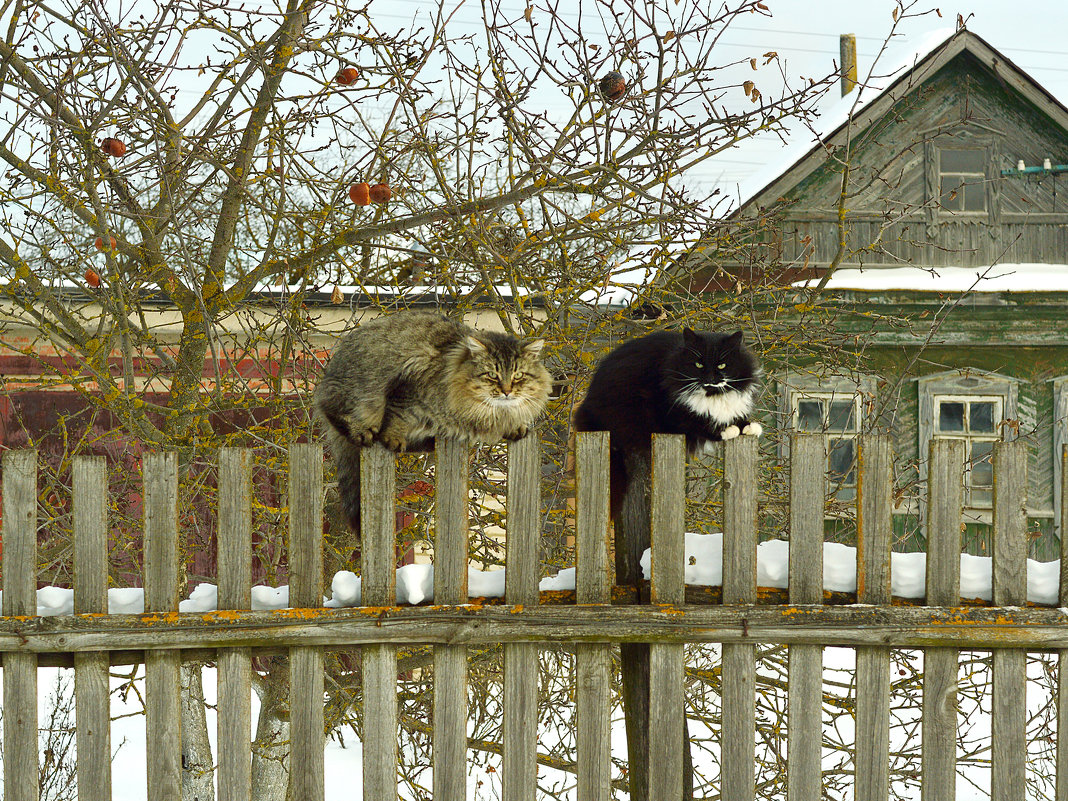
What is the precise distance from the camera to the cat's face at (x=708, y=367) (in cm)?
285

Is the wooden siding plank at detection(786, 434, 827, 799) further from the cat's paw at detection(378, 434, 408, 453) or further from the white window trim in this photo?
the white window trim

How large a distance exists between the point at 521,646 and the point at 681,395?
0.92 m

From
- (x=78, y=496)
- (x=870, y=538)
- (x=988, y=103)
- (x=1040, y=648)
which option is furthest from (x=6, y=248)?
(x=988, y=103)

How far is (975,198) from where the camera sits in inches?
444

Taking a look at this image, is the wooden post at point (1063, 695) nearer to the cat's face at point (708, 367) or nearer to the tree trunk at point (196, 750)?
the cat's face at point (708, 367)

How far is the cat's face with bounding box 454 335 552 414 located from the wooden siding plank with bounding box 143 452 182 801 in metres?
0.85

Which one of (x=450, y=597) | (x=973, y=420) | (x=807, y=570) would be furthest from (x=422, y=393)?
(x=973, y=420)

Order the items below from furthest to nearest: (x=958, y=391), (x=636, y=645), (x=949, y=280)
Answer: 1. (x=958, y=391)
2. (x=949, y=280)
3. (x=636, y=645)

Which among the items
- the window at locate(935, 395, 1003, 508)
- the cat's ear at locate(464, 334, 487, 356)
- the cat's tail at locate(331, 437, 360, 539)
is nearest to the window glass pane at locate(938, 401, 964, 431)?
the window at locate(935, 395, 1003, 508)

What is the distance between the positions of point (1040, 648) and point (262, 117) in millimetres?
3684

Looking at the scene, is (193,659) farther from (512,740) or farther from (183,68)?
(183,68)

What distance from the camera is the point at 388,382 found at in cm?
267

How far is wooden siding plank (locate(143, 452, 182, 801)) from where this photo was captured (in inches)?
98.0

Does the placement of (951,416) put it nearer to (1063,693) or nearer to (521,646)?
(1063,693)
